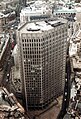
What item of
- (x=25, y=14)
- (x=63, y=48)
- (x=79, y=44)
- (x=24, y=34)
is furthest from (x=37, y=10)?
(x=24, y=34)

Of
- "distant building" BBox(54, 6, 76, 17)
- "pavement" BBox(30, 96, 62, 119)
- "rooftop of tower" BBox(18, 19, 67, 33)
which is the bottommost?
"pavement" BBox(30, 96, 62, 119)

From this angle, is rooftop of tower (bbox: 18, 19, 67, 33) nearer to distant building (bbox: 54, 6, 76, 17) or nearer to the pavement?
the pavement

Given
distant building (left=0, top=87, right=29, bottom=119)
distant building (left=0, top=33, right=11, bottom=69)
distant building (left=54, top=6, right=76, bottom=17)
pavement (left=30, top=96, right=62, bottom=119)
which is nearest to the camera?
distant building (left=0, top=87, right=29, bottom=119)

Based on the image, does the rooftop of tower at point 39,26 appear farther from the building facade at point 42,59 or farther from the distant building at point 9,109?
the distant building at point 9,109

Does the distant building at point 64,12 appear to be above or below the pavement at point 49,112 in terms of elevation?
above

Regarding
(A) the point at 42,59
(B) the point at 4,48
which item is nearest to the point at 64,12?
(B) the point at 4,48

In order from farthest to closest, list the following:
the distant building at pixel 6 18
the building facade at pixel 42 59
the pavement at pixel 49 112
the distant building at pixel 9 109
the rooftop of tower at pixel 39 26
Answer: the distant building at pixel 6 18
the pavement at pixel 49 112
the rooftop of tower at pixel 39 26
the building facade at pixel 42 59
the distant building at pixel 9 109

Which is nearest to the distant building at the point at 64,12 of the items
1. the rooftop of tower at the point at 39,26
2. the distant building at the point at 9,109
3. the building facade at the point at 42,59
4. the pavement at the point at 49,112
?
the rooftop of tower at the point at 39,26

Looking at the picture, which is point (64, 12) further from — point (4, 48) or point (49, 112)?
point (49, 112)

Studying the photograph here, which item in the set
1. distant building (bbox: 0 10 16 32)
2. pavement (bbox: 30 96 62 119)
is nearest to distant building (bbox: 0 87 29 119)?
pavement (bbox: 30 96 62 119)
